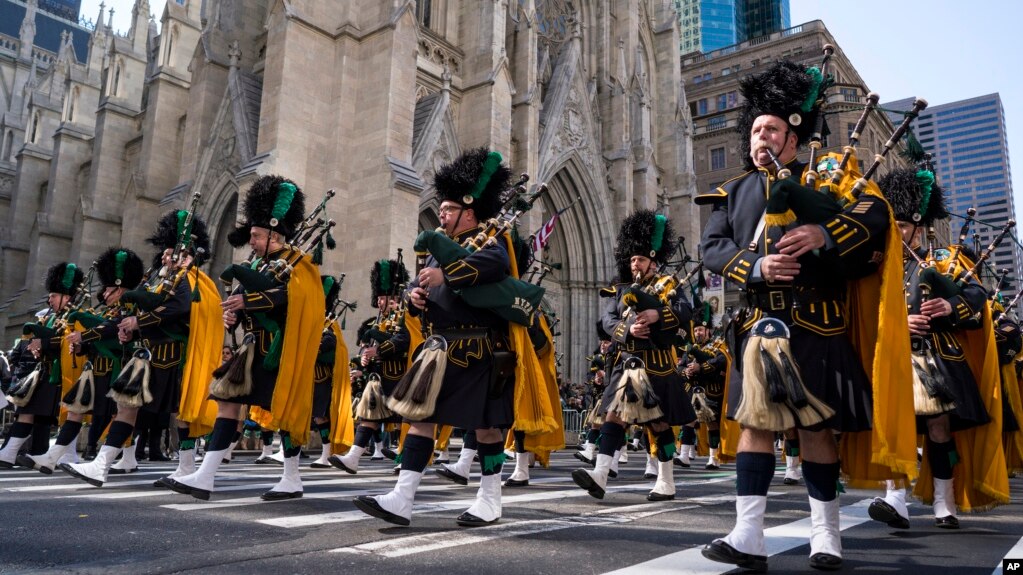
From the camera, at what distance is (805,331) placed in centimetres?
361

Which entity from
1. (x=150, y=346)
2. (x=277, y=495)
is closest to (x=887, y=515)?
(x=277, y=495)

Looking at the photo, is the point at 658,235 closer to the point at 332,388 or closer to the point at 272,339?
the point at 272,339

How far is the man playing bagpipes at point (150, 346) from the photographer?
6.67 meters

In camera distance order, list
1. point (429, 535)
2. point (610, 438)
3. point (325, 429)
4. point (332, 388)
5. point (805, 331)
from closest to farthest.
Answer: point (805, 331), point (429, 535), point (610, 438), point (332, 388), point (325, 429)

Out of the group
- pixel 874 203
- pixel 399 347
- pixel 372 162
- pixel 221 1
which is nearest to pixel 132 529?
pixel 874 203

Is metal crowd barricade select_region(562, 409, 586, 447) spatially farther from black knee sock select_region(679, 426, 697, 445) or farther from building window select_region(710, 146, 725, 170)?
building window select_region(710, 146, 725, 170)

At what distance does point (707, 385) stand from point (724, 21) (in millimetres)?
87578

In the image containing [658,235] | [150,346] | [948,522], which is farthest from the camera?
[150,346]

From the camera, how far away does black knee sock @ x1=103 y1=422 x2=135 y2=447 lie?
660 cm

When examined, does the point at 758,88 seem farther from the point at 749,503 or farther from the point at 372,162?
the point at 372,162

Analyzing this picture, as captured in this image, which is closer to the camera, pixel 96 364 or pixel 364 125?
pixel 96 364

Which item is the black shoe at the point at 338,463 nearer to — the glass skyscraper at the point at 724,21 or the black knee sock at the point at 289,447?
the black knee sock at the point at 289,447

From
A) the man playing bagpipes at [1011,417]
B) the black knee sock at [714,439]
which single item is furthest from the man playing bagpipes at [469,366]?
the black knee sock at [714,439]

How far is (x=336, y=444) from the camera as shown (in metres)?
8.21
